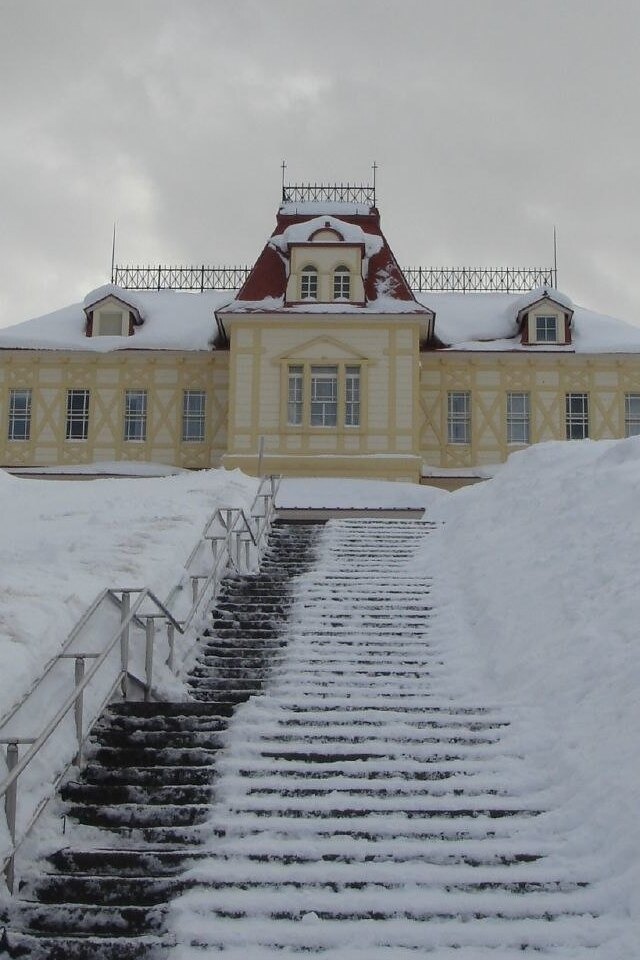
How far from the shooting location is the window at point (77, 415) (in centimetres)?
2936

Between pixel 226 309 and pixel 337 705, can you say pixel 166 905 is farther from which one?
pixel 226 309

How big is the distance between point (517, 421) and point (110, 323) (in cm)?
1151

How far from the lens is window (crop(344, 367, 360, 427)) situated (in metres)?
26.3

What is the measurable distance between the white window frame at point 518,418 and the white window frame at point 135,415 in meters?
9.85

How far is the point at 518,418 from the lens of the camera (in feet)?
96.2

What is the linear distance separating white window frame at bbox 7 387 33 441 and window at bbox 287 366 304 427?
25.0ft

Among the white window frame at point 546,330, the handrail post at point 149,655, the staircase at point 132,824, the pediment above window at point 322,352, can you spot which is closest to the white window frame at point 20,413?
the pediment above window at point 322,352

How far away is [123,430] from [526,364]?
36.1 ft

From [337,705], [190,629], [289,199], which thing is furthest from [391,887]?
[289,199]

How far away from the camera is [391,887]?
6242 mm

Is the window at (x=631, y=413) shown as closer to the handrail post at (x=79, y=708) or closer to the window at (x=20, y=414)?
the window at (x=20, y=414)

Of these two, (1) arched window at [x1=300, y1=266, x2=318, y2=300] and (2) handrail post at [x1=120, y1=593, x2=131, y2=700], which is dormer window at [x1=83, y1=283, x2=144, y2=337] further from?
(2) handrail post at [x1=120, y1=593, x2=131, y2=700]

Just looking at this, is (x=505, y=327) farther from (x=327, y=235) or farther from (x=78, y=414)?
(x=78, y=414)

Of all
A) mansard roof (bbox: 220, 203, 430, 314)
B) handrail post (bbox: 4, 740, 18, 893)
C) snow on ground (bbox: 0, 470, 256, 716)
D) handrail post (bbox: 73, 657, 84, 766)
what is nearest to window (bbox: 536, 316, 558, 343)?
mansard roof (bbox: 220, 203, 430, 314)
